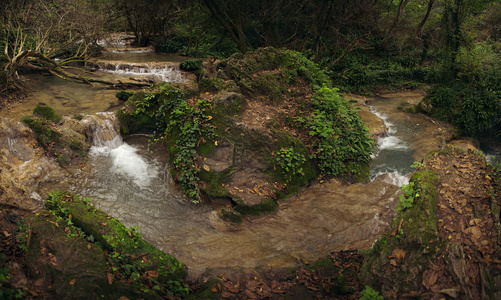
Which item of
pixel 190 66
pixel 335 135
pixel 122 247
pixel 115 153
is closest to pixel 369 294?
pixel 122 247

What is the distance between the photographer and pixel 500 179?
5117 mm

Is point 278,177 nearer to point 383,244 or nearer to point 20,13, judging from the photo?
point 383,244

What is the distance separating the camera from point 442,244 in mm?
4094

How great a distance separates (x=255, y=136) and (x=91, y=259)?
15.6 ft

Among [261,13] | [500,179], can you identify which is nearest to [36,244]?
[500,179]

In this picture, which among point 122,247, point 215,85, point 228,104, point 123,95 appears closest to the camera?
point 122,247

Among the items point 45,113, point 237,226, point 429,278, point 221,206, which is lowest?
point 237,226

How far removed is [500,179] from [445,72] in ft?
36.1

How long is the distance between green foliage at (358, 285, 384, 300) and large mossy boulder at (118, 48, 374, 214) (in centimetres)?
326

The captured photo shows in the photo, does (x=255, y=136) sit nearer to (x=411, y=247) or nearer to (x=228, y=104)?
(x=228, y=104)

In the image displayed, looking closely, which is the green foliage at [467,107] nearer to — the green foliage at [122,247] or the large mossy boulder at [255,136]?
the large mossy boulder at [255,136]

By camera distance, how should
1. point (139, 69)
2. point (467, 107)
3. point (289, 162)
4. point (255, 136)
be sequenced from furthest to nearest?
point (139, 69) → point (467, 107) → point (255, 136) → point (289, 162)

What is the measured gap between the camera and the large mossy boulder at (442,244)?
3.90 meters

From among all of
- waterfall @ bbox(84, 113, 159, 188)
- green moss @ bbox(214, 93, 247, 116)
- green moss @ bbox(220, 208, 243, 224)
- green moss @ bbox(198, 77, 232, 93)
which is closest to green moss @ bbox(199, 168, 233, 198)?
green moss @ bbox(220, 208, 243, 224)
